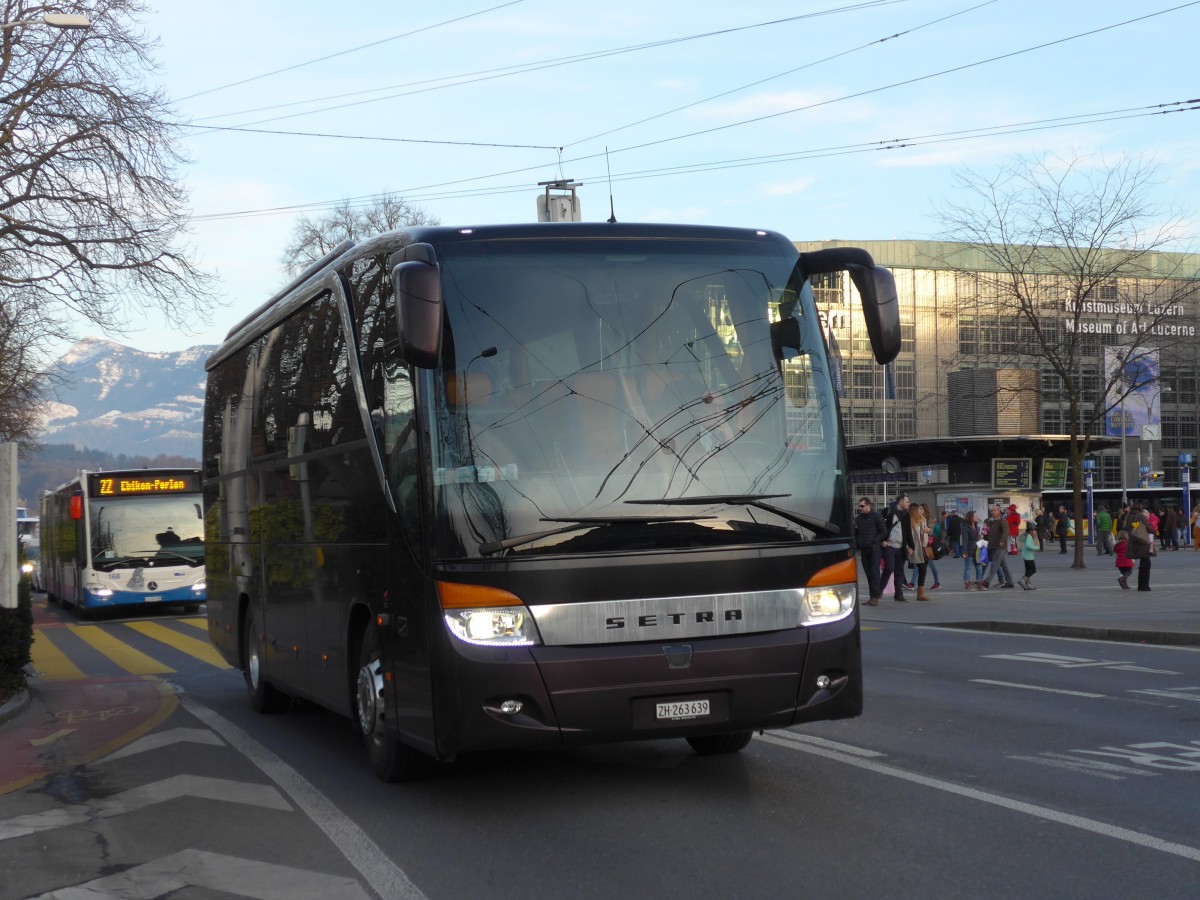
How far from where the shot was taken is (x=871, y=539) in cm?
2498

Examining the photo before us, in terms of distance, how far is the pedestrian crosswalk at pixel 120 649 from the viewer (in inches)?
697

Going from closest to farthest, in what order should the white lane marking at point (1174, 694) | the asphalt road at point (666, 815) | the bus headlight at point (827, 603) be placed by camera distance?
1. the asphalt road at point (666, 815)
2. the bus headlight at point (827, 603)
3. the white lane marking at point (1174, 694)

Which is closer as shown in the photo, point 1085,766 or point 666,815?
point 666,815

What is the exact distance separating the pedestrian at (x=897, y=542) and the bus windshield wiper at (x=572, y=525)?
61.5 feet

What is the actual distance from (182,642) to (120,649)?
1.19 metres

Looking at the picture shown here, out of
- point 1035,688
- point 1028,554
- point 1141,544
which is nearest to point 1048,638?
point 1035,688

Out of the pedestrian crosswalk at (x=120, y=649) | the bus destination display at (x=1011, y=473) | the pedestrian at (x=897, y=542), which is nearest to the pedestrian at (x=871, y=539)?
A: the pedestrian at (x=897, y=542)

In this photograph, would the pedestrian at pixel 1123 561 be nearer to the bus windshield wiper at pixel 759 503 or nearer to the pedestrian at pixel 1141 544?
the pedestrian at pixel 1141 544

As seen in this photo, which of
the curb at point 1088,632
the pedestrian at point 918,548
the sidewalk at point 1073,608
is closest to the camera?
the curb at point 1088,632

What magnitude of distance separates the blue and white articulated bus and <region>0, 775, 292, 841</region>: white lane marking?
20.8 meters

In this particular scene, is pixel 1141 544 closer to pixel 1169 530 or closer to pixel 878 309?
pixel 878 309

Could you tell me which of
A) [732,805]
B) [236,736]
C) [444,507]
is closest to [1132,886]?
[732,805]

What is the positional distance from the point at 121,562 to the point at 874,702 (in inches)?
819

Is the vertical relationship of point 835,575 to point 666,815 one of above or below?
above
